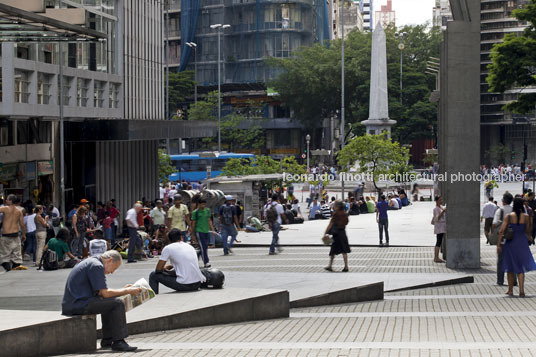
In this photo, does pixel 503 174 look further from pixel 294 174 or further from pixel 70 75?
pixel 70 75

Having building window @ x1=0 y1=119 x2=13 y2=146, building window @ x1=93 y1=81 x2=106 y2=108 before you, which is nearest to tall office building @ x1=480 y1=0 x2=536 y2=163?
building window @ x1=93 y1=81 x2=106 y2=108

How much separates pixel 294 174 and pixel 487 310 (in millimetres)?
40040

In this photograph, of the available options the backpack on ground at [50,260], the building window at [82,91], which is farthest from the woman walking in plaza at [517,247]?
the building window at [82,91]

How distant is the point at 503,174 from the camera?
77.2 m

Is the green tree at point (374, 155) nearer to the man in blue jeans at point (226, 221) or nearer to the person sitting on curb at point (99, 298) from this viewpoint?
the man in blue jeans at point (226, 221)

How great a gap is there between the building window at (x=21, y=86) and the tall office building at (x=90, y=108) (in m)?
0.04

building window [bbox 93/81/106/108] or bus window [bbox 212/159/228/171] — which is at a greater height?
building window [bbox 93/81/106/108]

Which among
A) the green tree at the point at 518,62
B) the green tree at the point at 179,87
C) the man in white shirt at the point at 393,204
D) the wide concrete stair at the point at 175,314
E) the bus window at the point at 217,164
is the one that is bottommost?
the man in white shirt at the point at 393,204

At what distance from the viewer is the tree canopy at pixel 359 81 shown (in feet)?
288

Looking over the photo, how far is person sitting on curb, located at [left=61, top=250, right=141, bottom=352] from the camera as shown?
949 cm

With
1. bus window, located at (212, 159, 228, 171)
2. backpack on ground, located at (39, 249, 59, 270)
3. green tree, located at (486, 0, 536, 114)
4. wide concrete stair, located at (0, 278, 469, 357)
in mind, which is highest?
green tree, located at (486, 0, 536, 114)

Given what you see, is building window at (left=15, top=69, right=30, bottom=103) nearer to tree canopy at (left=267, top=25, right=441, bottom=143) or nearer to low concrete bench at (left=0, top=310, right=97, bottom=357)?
low concrete bench at (left=0, top=310, right=97, bottom=357)

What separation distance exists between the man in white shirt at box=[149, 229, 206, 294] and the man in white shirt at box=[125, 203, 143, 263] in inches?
333

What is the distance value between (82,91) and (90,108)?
0.81m
